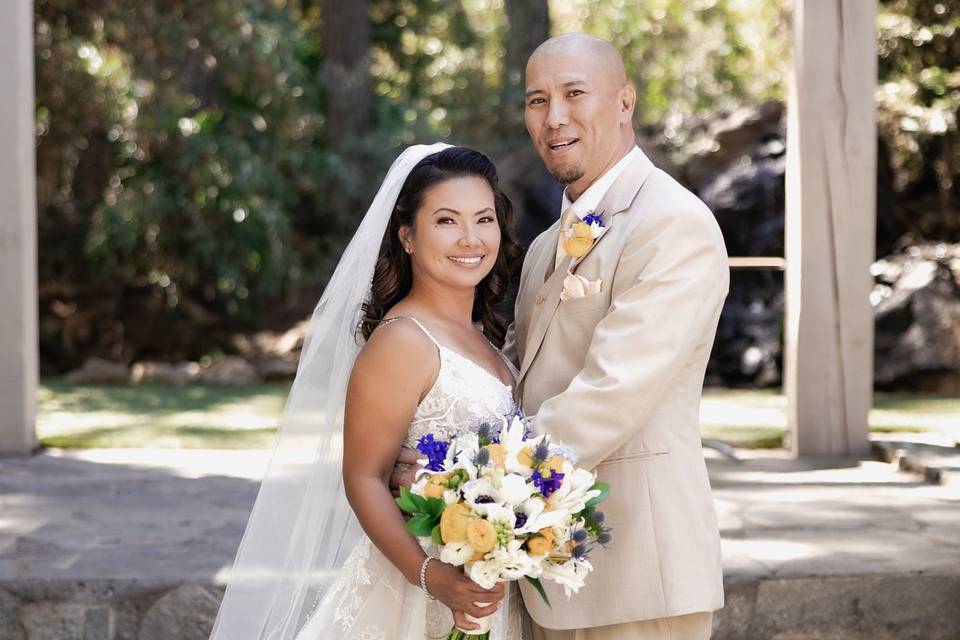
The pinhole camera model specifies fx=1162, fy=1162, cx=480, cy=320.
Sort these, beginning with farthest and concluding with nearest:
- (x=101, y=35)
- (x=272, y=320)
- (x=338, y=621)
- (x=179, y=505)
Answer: (x=272, y=320) → (x=101, y=35) → (x=179, y=505) → (x=338, y=621)

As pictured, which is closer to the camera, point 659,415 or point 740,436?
point 659,415

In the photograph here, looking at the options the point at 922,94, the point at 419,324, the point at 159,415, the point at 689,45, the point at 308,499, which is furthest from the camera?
the point at 689,45

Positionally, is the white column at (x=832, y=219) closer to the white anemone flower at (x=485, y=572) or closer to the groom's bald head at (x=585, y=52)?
the groom's bald head at (x=585, y=52)

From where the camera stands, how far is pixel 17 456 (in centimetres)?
657

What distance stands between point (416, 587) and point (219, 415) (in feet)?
19.1

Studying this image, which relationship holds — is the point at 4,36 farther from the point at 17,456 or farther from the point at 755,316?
the point at 755,316

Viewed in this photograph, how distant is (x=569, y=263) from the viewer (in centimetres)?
286

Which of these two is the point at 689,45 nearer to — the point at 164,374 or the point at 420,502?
the point at 164,374

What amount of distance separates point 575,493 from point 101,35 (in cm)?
1047

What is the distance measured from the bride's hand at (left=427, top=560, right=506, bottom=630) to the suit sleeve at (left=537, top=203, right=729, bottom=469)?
37cm

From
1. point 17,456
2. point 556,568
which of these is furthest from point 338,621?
point 17,456

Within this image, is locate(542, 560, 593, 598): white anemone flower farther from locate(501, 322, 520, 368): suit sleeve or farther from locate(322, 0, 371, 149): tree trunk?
locate(322, 0, 371, 149): tree trunk

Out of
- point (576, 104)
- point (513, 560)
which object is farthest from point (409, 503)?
point (576, 104)

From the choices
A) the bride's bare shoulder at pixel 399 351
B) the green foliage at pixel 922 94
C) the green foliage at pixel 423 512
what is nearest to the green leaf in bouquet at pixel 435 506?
the green foliage at pixel 423 512
